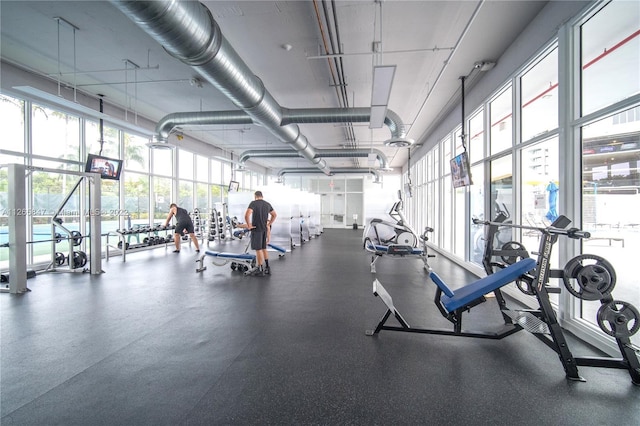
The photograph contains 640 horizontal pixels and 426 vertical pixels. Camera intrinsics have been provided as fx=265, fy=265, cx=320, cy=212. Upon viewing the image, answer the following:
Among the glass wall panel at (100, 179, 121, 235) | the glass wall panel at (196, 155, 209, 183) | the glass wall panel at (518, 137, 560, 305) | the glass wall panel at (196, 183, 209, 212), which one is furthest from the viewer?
the glass wall panel at (196, 183, 209, 212)

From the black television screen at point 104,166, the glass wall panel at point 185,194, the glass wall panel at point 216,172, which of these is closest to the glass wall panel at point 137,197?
the black television screen at point 104,166

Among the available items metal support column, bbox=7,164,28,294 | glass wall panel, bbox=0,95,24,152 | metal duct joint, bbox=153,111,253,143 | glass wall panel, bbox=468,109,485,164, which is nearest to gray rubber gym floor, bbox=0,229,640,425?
metal support column, bbox=7,164,28,294

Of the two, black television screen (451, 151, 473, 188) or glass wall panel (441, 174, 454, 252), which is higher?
black television screen (451, 151, 473, 188)

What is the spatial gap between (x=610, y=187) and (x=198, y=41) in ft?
14.7

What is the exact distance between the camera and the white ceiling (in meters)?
3.41

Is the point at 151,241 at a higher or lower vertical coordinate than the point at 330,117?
lower

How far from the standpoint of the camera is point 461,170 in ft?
16.7

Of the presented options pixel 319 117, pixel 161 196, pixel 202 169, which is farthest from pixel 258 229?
pixel 202 169

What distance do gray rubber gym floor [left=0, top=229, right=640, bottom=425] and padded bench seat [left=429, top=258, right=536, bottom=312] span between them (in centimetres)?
43

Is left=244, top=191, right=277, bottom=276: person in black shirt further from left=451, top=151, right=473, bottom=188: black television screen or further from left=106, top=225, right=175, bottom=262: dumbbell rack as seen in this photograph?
left=451, top=151, right=473, bottom=188: black television screen

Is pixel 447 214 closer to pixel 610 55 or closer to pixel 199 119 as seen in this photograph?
pixel 610 55

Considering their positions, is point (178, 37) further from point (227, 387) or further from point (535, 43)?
point (535, 43)

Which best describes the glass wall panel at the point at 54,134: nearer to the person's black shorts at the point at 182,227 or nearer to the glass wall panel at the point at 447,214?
the person's black shorts at the point at 182,227

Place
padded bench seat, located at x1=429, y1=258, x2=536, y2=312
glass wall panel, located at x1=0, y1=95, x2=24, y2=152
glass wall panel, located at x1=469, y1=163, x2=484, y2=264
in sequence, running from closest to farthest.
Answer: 1. padded bench seat, located at x1=429, y1=258, x2=536, y2=312
2. glass wall panel, located at x1=0, y1=95, x2=24, y2=152
3. glass wall panel, located at x1=469, y1=163, x2=484, y2=264
